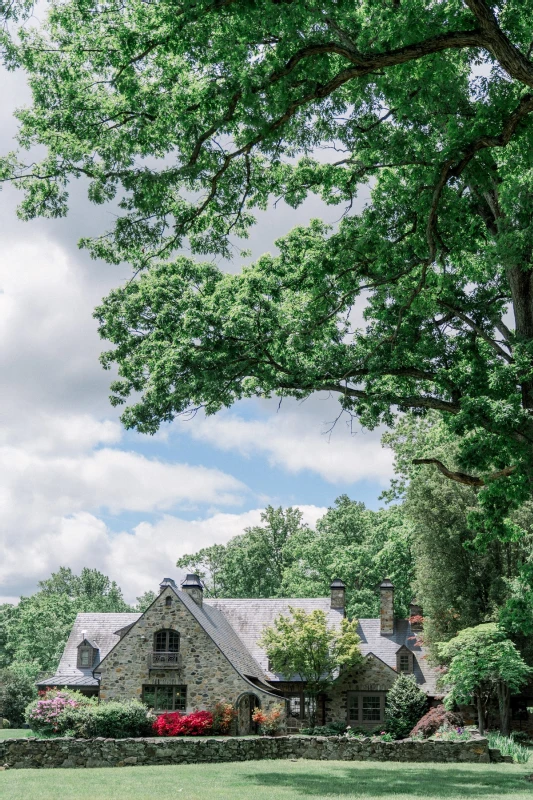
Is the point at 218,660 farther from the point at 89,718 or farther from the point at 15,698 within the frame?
the point at 15,698

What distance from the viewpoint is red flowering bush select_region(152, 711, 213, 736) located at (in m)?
27.3

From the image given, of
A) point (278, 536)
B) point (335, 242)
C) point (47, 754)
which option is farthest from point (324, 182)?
point (278, 536)

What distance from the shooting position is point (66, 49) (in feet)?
31.8

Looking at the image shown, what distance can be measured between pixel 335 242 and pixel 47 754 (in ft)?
47.4

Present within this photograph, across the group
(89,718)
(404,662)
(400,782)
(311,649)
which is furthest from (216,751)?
(404,662)

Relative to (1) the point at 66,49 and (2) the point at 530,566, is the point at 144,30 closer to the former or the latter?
(1) the point at 66,49

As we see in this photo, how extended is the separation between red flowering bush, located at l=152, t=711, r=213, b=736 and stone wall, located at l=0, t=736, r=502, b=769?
7.82m

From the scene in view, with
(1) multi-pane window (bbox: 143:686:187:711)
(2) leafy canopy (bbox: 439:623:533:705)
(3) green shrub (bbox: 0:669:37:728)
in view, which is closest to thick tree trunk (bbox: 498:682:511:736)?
(2) leafy canopy (bbox: 439:623:533:705)

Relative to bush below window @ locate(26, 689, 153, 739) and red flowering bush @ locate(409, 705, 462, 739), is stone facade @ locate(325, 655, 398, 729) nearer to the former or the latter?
red flowering bush @ locate(409, 705, 462, 739)

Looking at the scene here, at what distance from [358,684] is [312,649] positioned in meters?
3.19

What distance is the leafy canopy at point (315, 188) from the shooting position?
7.88 m

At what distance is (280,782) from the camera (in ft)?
51.8

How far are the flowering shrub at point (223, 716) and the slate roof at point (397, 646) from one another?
7733mm

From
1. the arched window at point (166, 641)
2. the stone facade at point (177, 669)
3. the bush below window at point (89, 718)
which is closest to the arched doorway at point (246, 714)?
the stone facade at point (177, 669)
